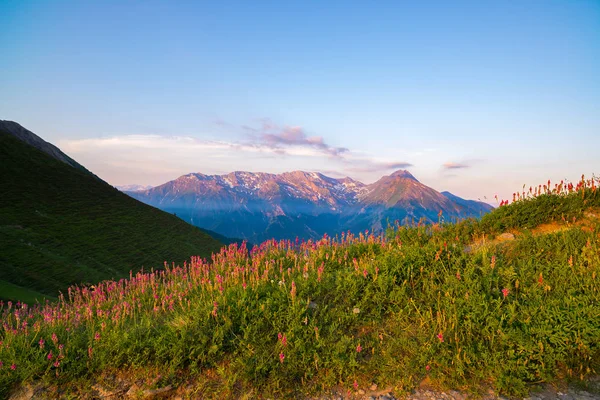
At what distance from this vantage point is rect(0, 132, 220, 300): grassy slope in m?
33.9

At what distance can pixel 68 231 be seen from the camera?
50.0 metres

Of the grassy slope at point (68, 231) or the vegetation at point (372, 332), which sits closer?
the vegetation at point (372, 332)

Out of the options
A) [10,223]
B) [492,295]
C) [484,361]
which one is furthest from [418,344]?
[10,223]

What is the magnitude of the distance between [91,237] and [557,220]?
58.1m

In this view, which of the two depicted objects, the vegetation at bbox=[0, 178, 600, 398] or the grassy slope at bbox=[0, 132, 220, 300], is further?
the grassy slope at bbox=[0, 132, 220, 300]

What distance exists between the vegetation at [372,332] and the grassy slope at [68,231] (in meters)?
19.0

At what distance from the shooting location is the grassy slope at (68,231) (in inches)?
1336

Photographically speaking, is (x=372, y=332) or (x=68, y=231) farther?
(x=68, y=231)

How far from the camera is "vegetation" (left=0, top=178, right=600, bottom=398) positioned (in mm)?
4617

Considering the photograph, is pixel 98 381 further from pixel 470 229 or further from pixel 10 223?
pixel 10 223

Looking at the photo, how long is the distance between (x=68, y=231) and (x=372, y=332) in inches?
2261

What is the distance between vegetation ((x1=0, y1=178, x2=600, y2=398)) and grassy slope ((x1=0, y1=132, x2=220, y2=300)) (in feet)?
62.2

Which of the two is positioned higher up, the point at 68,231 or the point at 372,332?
the point at 372,332

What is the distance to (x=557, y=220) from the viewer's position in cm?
909
